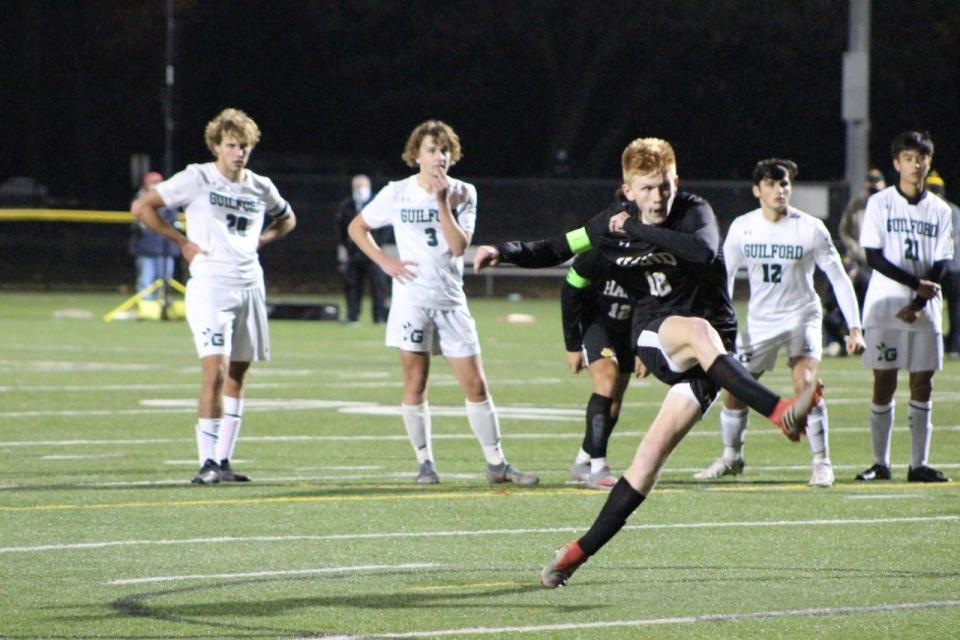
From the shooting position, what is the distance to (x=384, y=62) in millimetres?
57312

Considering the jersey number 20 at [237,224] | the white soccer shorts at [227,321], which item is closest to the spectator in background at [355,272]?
the jersey number 20 at [237,224]

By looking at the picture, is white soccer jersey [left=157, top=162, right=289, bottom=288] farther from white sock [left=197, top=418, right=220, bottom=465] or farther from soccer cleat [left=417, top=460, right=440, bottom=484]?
soccer cleat [left=417, top=460, right=440, bottom=484]

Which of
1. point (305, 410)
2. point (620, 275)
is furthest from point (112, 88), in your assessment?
point (620, 275)

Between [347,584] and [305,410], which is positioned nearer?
[347,584]

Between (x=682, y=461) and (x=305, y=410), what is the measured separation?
4437 millimetres

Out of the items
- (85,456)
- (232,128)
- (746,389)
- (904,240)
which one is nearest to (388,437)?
(85,456)

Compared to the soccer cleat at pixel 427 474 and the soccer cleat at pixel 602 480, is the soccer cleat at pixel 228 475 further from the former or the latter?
the soccer cleat at pixel 602 480

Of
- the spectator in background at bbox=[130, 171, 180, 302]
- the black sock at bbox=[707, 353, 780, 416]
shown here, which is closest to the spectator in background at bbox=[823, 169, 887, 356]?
the spectator in background at bbox=[130, 171, 180, 302]

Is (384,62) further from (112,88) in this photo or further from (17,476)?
(17,476)

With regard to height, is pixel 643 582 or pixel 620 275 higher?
pixel 620 275

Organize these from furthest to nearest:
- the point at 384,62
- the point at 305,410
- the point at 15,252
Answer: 1. the point at 384,62
2. the point at 15,252
3. the point at 305,410

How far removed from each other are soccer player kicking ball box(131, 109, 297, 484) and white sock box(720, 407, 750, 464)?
9.43 ft

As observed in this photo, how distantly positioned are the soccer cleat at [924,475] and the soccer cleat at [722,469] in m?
1.04

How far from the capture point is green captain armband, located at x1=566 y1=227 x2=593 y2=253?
9.23 m
